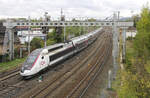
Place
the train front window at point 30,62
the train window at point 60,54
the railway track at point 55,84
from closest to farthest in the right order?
the railway track at point 55,84 < the train front window at point 30,62 < the train window at point 60,54

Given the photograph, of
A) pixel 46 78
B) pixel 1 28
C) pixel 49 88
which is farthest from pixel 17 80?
pixel 1 28

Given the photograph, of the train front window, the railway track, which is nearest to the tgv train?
the train front window

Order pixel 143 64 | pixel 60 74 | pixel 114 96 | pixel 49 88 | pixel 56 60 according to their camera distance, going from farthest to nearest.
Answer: pixel 143 64
pixel 56 60
pixel 60 74
pixel 49 88
pixel 114 96

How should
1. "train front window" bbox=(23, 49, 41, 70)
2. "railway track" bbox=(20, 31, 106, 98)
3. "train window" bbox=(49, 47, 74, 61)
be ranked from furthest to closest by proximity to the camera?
1. "train window" bbox=(49, 47, 74, 61)
2. "train front window" bbox=(23, 49, 41, 70)
3. "railway track" bbox=(20, 31, 106, 98)

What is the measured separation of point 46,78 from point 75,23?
14.4m

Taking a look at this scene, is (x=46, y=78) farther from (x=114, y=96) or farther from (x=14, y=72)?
(x=114, y=96)

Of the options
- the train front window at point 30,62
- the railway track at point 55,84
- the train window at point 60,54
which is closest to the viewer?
the railway track at point 55,84

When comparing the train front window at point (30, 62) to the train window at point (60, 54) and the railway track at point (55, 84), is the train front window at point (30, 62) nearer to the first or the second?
the railway track at point (55, 84)

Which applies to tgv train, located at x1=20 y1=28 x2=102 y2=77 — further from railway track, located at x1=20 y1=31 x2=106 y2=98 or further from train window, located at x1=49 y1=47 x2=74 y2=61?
railway track, located at x1=20 y1=31 x2=106 y2=98

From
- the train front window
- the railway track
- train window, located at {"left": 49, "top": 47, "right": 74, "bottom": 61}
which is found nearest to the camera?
the railway track

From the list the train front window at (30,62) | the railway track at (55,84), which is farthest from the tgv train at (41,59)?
the railway track at (55,84)

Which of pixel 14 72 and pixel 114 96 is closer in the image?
pixel 114 96

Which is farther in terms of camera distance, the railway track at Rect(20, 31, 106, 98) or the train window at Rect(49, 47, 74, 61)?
the train window at Rect(49, 47, 74, 61)

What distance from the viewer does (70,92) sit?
15.2m
